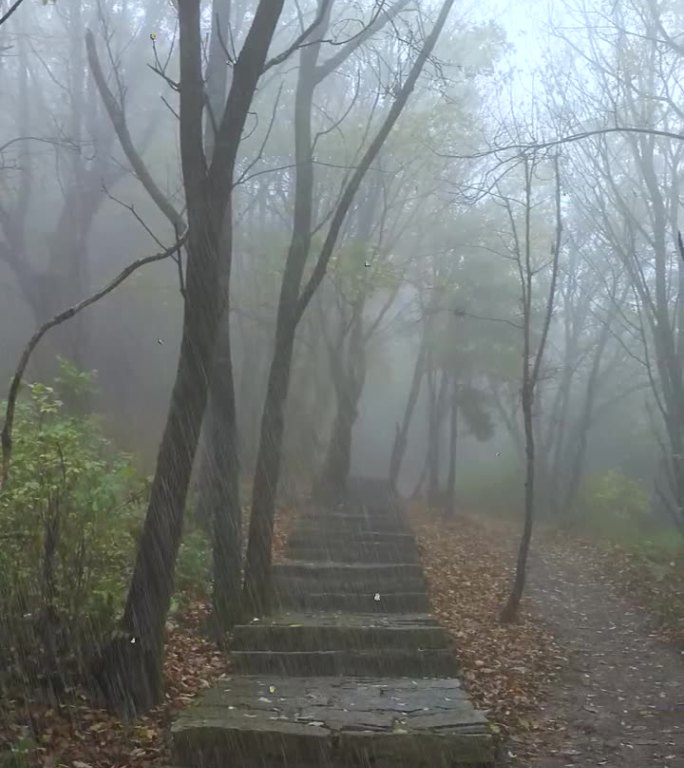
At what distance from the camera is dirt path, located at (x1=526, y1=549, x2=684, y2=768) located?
7441mm

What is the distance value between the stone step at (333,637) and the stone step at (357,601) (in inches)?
69.2

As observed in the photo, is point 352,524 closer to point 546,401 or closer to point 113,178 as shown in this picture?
point 113,178

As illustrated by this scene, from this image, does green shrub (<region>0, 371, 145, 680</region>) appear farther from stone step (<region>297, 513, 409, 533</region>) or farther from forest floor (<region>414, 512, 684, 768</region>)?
stone step (<region>297, 513, 409, 533</region>)

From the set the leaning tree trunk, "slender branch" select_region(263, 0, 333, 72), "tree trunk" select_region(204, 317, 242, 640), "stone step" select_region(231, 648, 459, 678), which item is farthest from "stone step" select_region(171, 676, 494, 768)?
"slender branch" select_region(263, 0, 333, 72)

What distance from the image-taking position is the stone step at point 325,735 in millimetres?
6297

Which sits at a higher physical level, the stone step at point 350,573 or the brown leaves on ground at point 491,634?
the stone step at point 350,573

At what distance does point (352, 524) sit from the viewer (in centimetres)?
1580

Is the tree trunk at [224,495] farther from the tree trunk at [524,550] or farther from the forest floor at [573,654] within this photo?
the tree trunk at [524,550]

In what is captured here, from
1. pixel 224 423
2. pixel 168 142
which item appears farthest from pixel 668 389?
pixel 168 142

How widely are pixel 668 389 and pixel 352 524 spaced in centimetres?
592

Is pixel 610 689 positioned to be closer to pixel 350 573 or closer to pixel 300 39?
pixel 350 573

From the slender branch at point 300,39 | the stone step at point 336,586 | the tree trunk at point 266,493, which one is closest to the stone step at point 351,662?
the tree trunk at point 266,493

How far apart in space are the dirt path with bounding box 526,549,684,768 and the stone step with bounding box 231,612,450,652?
4.23 feet

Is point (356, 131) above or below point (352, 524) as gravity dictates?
above
